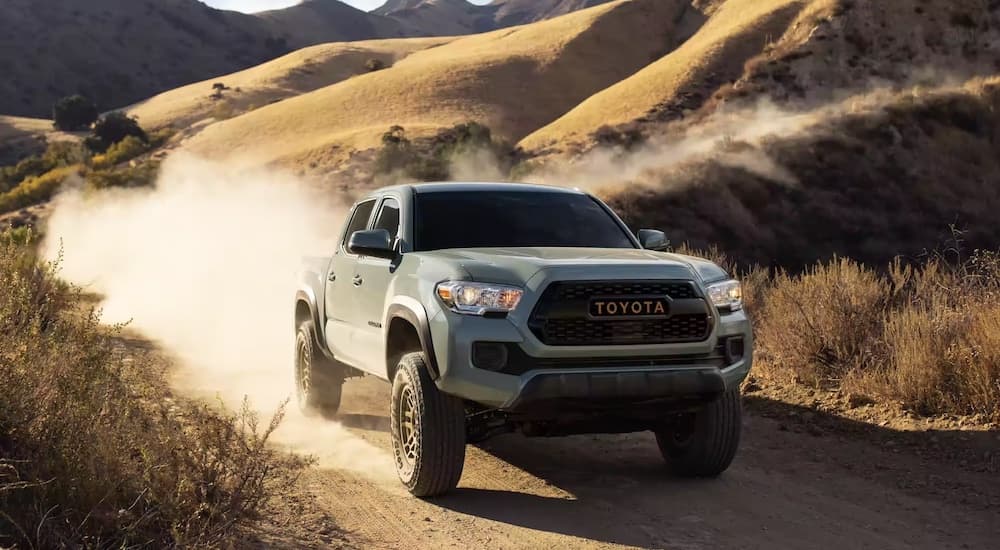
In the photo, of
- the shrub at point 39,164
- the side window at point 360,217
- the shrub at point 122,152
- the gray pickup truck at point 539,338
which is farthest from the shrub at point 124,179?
the gray pickup truck at point 539,338

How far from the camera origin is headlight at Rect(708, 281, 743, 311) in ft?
20.1

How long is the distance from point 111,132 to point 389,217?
224ft

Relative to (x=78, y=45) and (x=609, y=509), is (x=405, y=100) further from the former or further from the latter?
(x=78, y=45)

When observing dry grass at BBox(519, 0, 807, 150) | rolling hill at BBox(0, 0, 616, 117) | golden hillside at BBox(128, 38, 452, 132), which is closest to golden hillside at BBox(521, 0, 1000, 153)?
dry grass at BBox(519, 0, 807, 150)

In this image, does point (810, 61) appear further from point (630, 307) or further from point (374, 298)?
point (630, 307)

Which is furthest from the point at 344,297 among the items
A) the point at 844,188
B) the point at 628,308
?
the point at 844,188

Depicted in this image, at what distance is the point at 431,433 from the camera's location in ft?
20.0

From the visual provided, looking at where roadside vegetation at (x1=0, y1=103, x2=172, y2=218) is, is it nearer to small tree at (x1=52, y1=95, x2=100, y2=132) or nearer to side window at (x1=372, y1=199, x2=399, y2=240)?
small tree at (x1=52, y1=95, x2=100, y2=132)

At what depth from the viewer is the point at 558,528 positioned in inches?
229

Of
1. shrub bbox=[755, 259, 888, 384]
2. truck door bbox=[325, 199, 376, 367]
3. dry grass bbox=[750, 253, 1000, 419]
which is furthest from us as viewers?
shrub bbox=[755, 259, 888, 384]

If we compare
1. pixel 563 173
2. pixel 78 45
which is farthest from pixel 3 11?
pixel 563 173

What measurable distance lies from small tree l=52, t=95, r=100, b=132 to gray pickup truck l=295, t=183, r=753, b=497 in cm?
8671

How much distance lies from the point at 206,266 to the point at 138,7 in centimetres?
12597

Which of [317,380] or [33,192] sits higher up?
[33,192]
